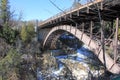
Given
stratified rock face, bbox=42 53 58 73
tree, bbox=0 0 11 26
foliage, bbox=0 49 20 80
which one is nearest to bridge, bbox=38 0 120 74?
stratified rock face, bbox=42 53 58 73

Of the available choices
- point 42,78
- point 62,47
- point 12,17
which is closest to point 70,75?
point 42,78

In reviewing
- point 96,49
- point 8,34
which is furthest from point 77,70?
point 8,34

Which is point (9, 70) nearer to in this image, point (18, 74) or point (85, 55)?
point (18, 74)

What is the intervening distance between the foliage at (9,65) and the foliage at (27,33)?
17.5 metres

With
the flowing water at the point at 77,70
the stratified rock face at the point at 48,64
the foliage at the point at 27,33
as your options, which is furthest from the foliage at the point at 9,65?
the foliage at the point at 27,33

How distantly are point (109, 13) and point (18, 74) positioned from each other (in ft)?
23.4

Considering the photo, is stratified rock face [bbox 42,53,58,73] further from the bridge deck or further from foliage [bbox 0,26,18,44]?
foliage [bbox 0,26,18,44]

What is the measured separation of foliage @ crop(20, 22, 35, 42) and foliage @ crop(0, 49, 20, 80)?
17.5m

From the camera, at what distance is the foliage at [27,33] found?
39.4 meters

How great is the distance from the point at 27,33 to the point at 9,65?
70.7 ft

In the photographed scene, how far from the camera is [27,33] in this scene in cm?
4097

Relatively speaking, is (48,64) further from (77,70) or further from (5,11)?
(5,11)

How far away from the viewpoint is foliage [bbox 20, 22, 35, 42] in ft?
129

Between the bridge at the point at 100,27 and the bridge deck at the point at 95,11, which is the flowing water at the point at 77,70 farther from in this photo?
the bridge deck at the point at 95,11
